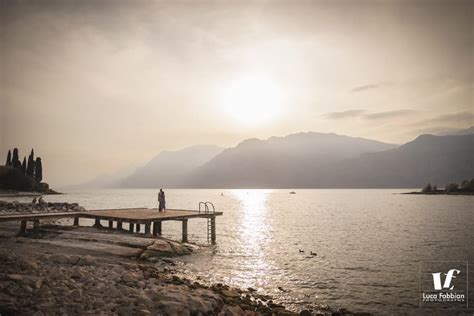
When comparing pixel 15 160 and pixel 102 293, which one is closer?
pixel 102 293

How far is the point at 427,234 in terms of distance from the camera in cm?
3956

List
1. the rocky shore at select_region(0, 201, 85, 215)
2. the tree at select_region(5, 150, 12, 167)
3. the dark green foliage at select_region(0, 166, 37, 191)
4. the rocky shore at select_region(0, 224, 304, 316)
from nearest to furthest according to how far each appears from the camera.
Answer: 1. the rocky shore at select_region(0, 224, 304, 316)
2. the rocky shore at select_region(0, 201, 85, 215)
3. the dark green foliage at select_region(0, 166, 37, 191)
4. the tree at select_region(5, 150, 12, 167)

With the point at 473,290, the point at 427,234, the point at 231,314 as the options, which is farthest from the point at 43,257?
the point at 427,234

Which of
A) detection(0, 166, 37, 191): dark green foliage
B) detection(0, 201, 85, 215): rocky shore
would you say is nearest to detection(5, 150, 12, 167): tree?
detection(0, 166, 37, 191): dark green foliage

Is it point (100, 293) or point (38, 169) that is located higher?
point (38, 169)

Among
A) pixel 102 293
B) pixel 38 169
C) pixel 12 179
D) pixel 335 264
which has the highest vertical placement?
pixel 38 169

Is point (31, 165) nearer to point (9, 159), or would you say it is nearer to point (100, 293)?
point (9, 159)

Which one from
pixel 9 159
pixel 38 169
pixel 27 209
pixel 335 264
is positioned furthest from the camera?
pixel 38 169

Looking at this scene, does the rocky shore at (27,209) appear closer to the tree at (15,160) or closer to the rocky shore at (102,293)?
the rocky shore at (102,293)

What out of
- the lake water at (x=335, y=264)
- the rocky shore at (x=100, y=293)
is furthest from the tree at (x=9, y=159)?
the rocky shore at (x=100, y=293)

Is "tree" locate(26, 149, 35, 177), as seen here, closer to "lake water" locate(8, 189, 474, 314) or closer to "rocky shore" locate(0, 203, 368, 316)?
"lake water" locate(8, 189, 474, 314)

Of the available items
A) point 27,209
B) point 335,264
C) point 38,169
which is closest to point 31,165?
point 38,169

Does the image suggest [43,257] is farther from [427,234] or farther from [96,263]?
[427,234]

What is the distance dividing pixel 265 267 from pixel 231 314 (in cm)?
1218
